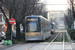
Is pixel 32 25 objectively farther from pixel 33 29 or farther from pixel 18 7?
pixel 18 7

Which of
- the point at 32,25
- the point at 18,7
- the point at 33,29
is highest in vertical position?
the point at 18,7

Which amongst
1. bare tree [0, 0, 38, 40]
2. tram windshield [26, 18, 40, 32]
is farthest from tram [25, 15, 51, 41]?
bare tree [0, 0, 38, 40]

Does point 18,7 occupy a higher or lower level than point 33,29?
higher

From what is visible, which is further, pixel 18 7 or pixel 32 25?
pixel 18 7

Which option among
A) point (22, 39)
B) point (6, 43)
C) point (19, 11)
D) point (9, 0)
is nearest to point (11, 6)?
point (9, 0)

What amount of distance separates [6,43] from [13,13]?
4.26 m

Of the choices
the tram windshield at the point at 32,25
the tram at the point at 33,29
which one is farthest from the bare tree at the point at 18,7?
the tram windshield at the point at 32,25

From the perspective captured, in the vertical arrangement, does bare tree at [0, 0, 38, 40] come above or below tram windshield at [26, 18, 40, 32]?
above

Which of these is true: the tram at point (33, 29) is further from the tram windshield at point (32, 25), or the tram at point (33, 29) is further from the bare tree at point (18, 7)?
the bare tree at point (18, 7)

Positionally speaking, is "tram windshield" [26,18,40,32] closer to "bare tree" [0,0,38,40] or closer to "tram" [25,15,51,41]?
"tram" [25,15,51,41]

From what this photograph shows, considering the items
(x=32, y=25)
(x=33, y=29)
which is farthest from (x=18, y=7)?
(x=33, y=29)

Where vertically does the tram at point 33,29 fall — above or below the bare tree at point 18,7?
below

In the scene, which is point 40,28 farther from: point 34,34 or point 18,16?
point 18,16

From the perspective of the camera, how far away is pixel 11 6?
85.4 feet
